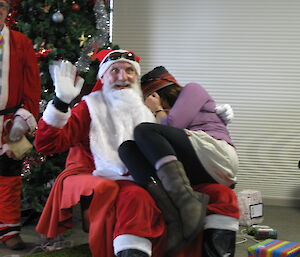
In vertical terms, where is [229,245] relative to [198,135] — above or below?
below

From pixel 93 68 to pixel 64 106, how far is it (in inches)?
44.3

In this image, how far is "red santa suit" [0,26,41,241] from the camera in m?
2.76

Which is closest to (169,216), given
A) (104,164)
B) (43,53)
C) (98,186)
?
(98,186)

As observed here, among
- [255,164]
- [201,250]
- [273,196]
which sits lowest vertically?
[273,196]

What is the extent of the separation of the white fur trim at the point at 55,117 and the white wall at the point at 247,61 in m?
2.49

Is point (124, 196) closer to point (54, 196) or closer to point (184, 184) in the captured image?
point (184, 184)

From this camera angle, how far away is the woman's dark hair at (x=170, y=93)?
2646 millimetres

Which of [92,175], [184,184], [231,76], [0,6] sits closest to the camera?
[184,184]

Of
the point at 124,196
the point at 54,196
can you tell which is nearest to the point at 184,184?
the point at 124,196

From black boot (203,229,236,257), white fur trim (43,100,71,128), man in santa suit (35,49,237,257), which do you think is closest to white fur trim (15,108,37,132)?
man in santa suit (35,49,237,257)

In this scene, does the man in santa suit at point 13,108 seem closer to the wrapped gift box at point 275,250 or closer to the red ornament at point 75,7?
the red ornament at point 75,7

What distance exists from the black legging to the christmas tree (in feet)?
3.72

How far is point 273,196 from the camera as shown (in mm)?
4594

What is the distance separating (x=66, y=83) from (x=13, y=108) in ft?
2.04
